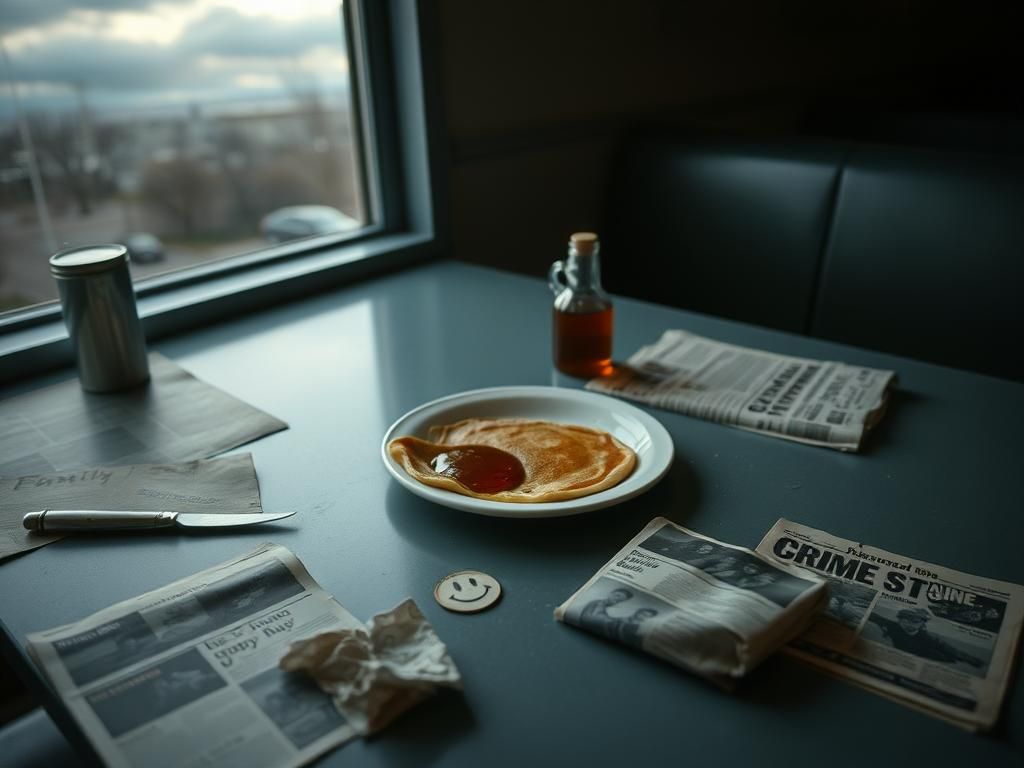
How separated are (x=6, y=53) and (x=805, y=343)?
3.91 feet

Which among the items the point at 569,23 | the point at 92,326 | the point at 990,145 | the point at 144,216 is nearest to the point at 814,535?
the point at 92,326

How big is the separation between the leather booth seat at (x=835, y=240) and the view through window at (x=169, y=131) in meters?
0.67

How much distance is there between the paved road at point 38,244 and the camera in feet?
4.13

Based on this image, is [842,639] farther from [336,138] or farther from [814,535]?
[336,138]

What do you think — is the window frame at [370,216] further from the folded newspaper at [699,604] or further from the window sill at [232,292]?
the folded newspaper at [699,604]

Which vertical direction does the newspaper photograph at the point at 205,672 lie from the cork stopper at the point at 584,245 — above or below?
below

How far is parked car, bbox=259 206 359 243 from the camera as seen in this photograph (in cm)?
161

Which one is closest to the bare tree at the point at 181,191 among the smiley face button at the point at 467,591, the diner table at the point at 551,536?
the diner table at the point at 551,536

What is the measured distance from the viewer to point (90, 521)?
2.49ft

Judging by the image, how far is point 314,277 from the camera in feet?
4.62

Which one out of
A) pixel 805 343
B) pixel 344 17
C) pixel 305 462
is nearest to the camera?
pixel 305 462

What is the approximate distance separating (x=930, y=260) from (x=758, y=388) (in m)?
0.67

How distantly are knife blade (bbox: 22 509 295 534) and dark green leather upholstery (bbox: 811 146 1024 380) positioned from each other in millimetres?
1199

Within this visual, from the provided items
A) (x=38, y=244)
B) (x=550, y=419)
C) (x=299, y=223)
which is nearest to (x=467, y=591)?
(x=550, y=419)
